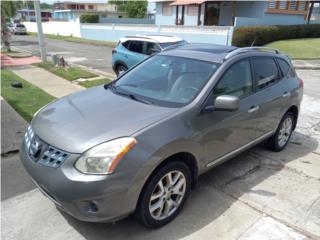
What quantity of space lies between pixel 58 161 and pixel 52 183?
0.62ft

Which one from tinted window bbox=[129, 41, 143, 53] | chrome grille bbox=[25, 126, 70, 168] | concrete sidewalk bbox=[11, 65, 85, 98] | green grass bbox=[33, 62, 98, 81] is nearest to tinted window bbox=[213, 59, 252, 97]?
chrome grille bbox=[25, 126, 70, 168]

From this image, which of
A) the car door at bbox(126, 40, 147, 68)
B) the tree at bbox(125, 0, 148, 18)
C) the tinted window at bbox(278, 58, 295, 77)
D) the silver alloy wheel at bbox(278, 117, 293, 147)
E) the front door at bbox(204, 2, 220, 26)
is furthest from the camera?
the tree at bbox(125, 0, 148, 18)

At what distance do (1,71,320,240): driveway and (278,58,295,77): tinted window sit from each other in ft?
4.34

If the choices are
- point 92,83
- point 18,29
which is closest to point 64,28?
point 18,29

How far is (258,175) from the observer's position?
4.18 meters

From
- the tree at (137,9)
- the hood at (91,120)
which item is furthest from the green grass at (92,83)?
the tree at (137,9)

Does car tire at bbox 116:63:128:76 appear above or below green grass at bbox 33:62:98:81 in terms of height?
above

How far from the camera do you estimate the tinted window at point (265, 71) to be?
13.6 feet

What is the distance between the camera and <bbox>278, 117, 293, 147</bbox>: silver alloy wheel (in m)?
4.87

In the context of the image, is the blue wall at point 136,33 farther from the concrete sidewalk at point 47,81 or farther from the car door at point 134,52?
the concrete sidewalk at point 47,81

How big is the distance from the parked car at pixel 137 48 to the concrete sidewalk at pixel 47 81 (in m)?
1.81

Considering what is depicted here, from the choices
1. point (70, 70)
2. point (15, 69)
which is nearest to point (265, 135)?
point (70, 70)

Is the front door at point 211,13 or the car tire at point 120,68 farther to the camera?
the front door at point 211,13

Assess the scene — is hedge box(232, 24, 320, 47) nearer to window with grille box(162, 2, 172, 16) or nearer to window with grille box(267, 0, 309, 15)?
window with grille box(267, 0, 309, 15)
